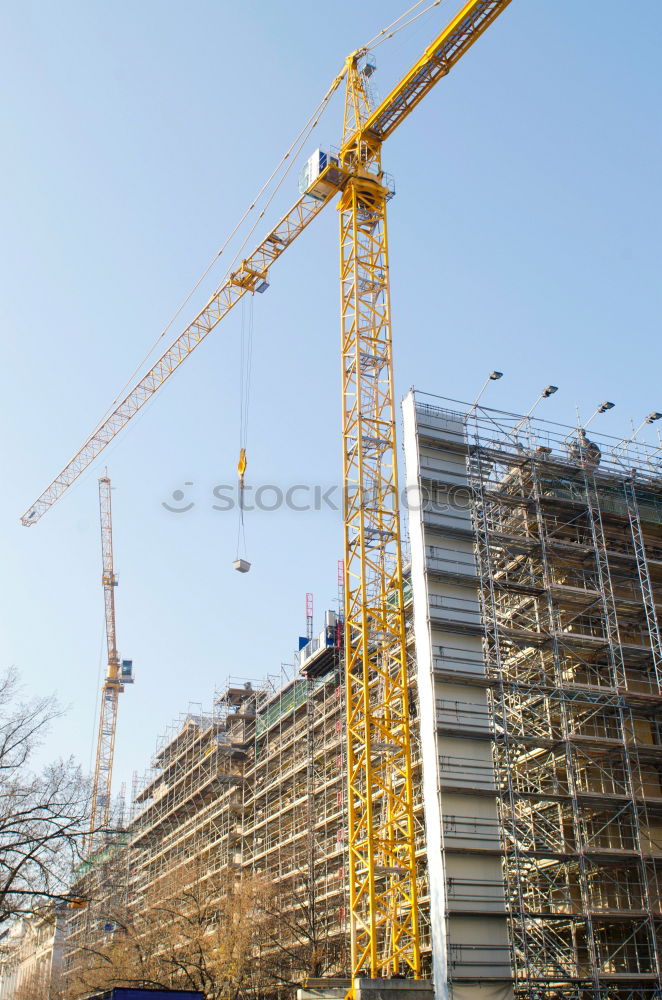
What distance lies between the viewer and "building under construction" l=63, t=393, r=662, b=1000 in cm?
3466

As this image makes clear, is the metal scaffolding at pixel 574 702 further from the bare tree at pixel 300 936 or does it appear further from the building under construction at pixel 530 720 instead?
the bare tree at pixel 300 936

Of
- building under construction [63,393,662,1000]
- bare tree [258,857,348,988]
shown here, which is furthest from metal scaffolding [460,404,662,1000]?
bare tree [258,857,348,988]

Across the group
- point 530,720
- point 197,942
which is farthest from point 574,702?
point 197,942

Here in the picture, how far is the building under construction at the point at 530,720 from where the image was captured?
34656mm

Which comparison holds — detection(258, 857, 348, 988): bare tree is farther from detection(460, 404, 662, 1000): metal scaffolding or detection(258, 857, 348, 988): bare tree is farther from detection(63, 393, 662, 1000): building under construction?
detection(460, 404, 662, 1000): metal scaffolding

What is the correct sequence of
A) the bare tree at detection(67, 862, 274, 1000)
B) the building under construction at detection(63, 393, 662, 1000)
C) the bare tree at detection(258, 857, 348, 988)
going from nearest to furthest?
the building under construction at detection(63, 393, 662, 1000), the bare tree at detection(67, 862, 274, 1000), the bare tree at detection(258, 857, 348, 988)

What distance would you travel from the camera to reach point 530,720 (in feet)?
134

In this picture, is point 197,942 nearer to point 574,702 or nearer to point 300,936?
point 300,936

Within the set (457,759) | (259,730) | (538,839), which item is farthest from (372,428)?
(259,730)

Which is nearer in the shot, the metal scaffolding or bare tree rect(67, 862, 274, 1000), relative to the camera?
the metal scaffolding

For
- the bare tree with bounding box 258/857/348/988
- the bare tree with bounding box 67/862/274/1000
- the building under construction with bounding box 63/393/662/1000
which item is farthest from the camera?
the bare tree with bounding box 258/857/348/988

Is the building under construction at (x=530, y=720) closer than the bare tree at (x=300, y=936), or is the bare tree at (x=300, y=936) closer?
the building under construction at (x=530, y=720)

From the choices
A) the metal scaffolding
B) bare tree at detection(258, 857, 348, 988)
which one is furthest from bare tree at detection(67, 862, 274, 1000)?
the metal scaffolding

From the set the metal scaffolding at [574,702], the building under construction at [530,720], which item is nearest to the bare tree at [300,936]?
the building under construction at [530,720]
